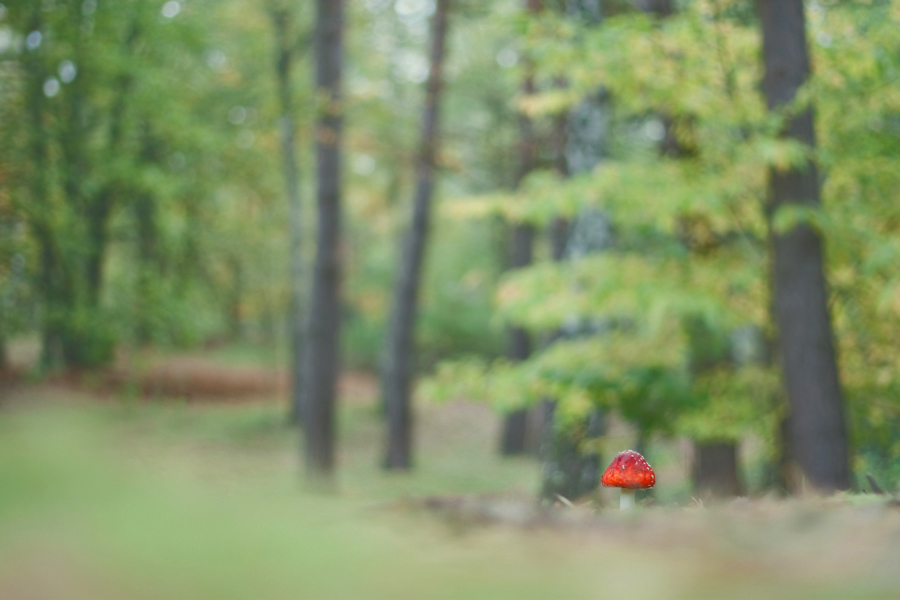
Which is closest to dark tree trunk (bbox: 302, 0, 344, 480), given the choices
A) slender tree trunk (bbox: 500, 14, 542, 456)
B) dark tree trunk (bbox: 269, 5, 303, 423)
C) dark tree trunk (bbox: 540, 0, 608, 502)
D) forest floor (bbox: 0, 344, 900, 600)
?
dark tree trunk (bbox: 540, 0, 608, 502)

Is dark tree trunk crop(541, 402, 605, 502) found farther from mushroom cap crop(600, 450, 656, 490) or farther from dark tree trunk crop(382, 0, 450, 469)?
dark tree trunk crop(382, 0, 450, 469)

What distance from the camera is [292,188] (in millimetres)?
16797

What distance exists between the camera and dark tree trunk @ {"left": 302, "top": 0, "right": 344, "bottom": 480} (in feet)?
35.9

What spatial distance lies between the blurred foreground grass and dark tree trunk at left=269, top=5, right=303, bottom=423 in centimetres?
1516

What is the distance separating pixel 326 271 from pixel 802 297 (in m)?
6.81

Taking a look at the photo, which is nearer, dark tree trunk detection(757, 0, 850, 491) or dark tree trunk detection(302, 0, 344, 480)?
dark tree trunk detection(757, 0, 850, 491)

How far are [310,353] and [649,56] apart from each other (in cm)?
704

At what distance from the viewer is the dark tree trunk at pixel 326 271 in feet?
35.9

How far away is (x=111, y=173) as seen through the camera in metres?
12.4

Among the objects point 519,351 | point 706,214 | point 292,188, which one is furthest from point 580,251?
point 292,188

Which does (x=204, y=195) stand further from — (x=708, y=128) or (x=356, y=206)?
(x=356, y=206)

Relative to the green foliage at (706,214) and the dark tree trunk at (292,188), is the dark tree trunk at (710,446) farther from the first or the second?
the dark tree trunk at (292,188)

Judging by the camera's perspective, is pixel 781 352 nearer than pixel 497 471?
Yes

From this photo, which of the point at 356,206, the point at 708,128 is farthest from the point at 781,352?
the point at 356,206
